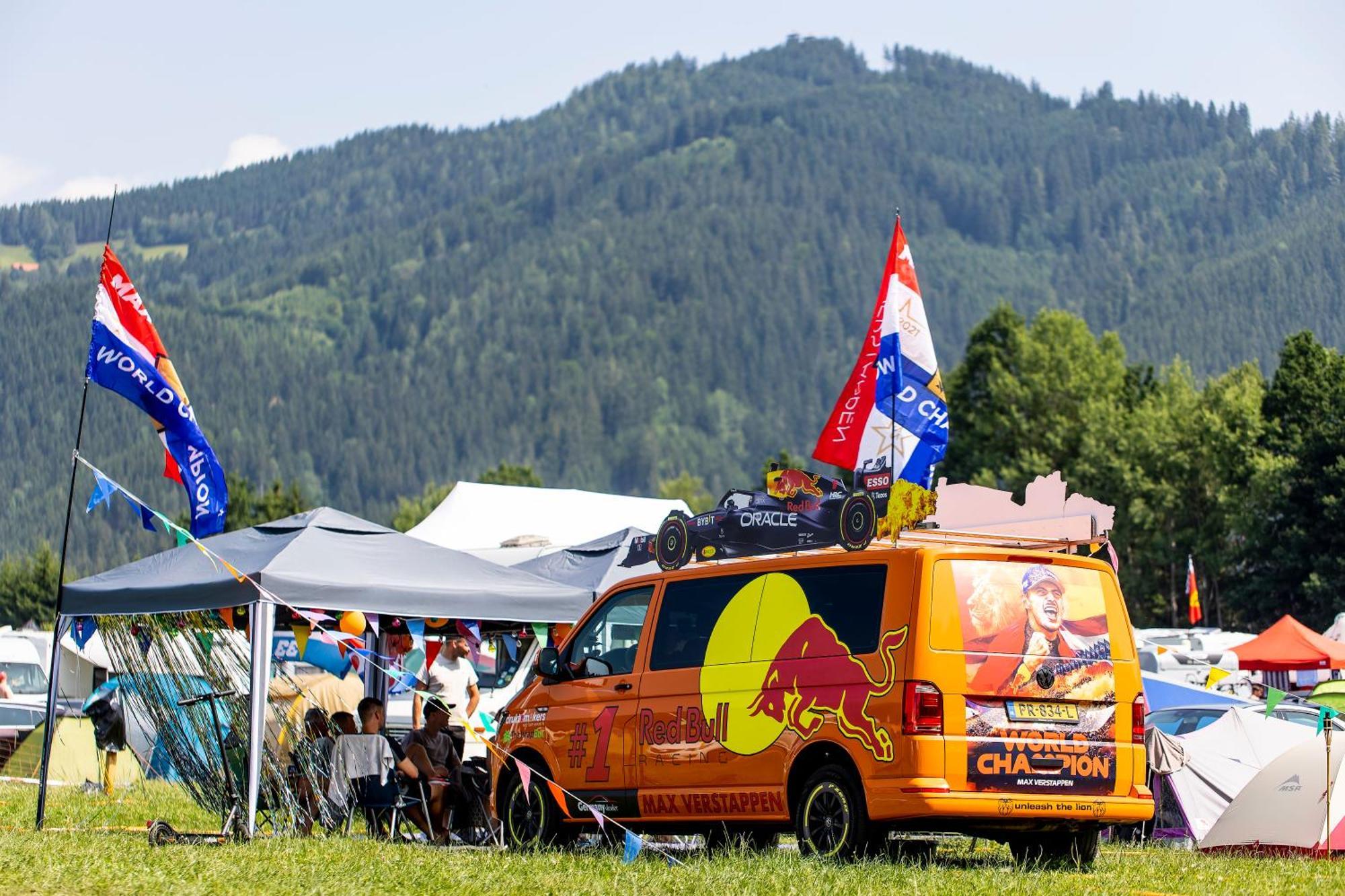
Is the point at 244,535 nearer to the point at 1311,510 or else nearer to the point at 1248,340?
the point at 1311,510

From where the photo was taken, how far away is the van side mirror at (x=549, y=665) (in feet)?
40.5

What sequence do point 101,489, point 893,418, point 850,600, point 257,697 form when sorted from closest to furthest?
point 850,600 < point 257,697 < point 101,489 < point 893,418

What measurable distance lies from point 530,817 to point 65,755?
11.8m

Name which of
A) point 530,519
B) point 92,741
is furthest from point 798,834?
point 530,519

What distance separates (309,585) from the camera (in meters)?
12.7

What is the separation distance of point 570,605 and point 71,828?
4387mm

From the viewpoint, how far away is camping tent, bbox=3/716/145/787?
863 inches

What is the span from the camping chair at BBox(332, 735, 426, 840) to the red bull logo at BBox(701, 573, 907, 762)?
3.48 metres

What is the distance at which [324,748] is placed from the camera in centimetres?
1391

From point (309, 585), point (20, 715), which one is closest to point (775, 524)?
point (309, 585)

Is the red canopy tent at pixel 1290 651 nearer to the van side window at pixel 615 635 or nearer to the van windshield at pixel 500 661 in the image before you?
the van windshield at pixel 500 661

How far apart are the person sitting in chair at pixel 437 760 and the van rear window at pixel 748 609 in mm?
2790

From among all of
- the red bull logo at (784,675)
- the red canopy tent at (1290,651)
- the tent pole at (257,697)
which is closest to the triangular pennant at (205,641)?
the tent pole at (257,697)

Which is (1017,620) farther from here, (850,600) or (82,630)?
(82,630)
